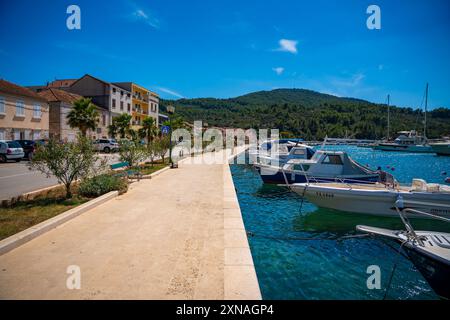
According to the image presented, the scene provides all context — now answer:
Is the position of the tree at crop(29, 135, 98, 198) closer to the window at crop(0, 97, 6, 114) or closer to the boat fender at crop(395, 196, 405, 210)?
the boat fender at crop(395, 196, 405, 210)

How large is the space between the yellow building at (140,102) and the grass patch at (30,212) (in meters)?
47.2

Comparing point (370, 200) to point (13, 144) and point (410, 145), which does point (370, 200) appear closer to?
point (13, 144)

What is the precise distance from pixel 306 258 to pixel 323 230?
315 cm

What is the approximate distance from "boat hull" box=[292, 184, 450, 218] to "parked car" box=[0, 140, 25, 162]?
2260cm

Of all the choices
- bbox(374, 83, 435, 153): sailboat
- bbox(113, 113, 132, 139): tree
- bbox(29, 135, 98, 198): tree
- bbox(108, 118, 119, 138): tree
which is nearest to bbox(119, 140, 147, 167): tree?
bbox(29, 135, 98, 198): tree

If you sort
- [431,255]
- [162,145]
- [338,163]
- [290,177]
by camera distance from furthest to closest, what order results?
1. [162,145]
2. [290,177]
3. [338,163]
4. [431,255]

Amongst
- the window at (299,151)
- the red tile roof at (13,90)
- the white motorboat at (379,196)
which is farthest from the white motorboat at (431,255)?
the red tile roof at (13,90)

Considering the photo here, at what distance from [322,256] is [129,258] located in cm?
501

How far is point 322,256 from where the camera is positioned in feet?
24.2

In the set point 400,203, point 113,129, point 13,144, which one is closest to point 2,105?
point 13,144

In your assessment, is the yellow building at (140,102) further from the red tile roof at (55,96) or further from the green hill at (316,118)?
the green hill at (316,118)

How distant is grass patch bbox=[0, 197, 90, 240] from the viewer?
6164mm

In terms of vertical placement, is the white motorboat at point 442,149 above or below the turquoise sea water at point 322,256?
above

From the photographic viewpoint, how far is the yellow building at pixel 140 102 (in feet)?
185
